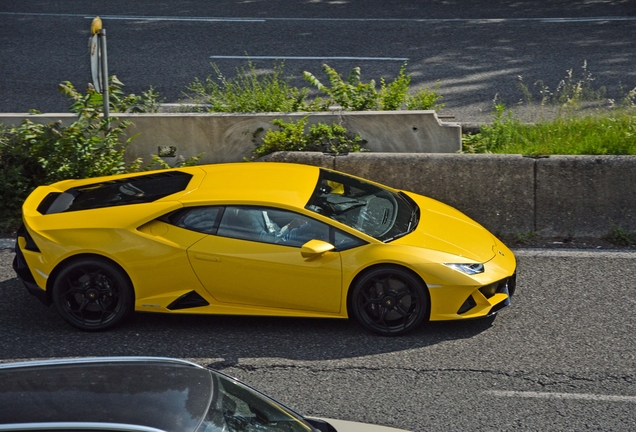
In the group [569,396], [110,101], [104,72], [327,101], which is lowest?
[569,396]

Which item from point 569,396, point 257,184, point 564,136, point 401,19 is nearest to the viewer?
point 569,396

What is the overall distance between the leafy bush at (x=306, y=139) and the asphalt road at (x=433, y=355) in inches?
108

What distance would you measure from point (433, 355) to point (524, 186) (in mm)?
3193

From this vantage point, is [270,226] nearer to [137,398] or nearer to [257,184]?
[257,184]

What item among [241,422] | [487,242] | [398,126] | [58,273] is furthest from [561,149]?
[241,422]

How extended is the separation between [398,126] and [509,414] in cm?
477

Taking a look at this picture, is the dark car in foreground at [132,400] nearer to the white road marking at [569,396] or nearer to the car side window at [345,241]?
the white road marking at [569,396]

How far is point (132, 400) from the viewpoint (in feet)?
10.0

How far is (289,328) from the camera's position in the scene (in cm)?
680

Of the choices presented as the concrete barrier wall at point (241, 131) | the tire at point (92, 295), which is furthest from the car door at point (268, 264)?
the concrete barrier wall at point (241, 131)

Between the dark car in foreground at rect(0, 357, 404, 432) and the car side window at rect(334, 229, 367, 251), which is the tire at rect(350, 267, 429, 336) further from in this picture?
the dark car in foreground at rect(0, 357, 404, 432)

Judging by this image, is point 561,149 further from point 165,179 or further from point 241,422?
point 241,422

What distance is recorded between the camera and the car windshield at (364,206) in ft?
22.2

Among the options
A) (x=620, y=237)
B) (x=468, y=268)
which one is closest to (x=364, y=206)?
(x=468, y=268)
